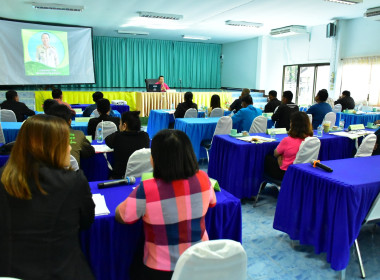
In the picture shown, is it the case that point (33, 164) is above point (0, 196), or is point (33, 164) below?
above

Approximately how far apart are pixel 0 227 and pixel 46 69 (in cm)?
903

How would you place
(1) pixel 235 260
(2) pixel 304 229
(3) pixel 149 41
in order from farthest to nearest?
(3) pixel 149 41 < (2) pixel 304 229 < (1) pixel 235 260

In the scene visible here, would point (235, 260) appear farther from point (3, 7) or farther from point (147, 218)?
point (3, 7)

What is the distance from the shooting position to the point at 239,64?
519 inches

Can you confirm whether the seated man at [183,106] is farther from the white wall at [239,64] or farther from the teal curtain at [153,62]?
the teal curtain at [153,62]

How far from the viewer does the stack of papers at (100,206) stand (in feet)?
5.10

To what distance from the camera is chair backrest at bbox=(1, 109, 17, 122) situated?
480 centimetres

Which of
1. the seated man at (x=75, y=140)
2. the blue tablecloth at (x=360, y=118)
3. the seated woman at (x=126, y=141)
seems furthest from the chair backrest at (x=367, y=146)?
the blue tablecloth at (x=360, y=118)

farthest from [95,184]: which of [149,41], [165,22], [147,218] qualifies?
[149,41]

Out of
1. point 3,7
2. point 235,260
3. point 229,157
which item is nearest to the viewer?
point 235,260

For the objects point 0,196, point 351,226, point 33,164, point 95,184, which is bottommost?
point 351,226

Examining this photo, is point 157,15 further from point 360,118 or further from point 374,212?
point 374,212

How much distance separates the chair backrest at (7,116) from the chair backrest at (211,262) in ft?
15.8

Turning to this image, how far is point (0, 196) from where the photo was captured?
1.12 m
